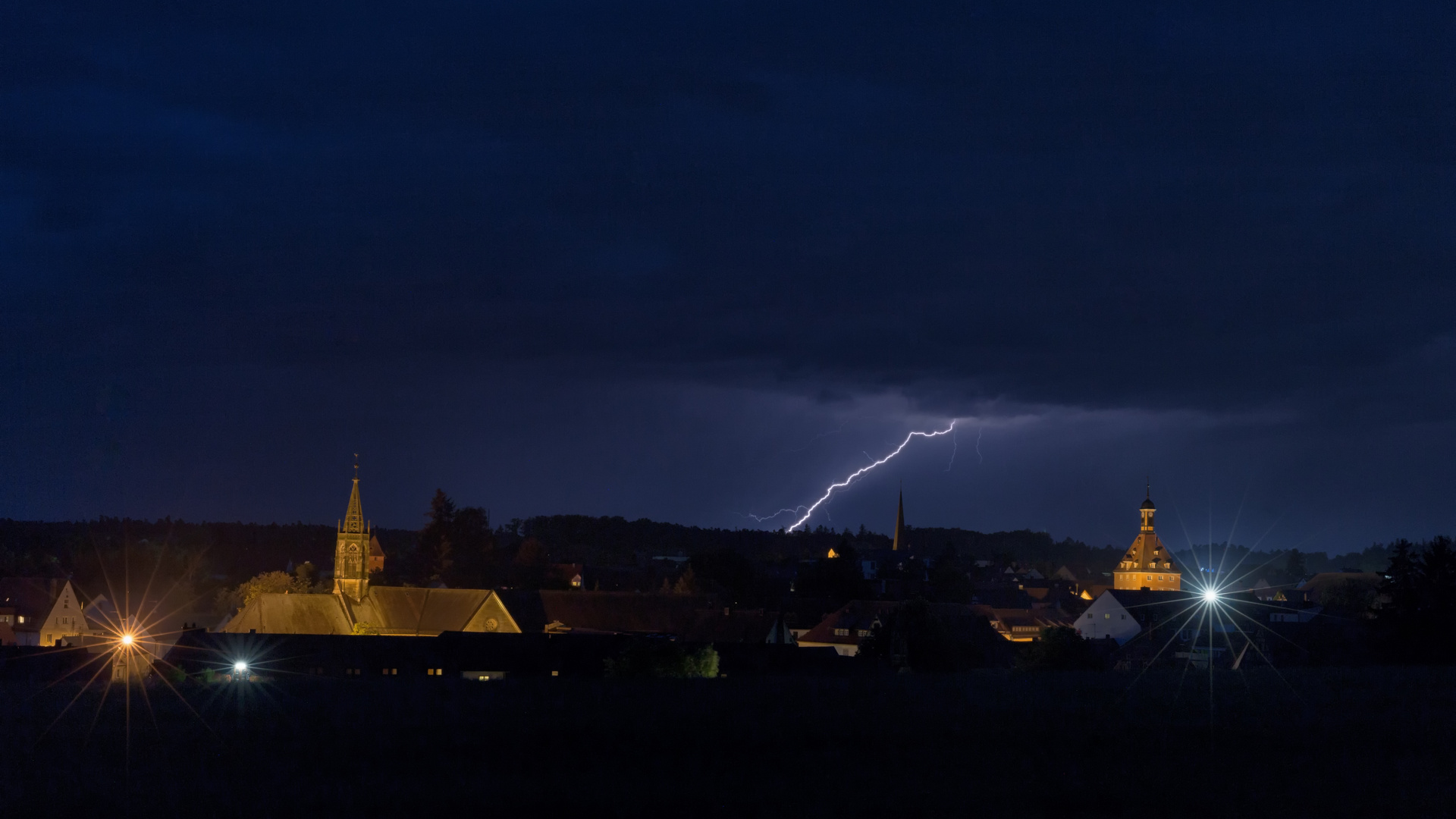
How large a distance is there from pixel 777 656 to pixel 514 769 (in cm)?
3118

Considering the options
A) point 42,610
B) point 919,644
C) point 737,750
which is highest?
point 42,610

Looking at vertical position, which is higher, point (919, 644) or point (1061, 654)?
point (919, 644)

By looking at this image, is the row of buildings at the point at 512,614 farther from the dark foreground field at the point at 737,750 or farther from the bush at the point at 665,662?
the dark foreground field at the point at 737,750

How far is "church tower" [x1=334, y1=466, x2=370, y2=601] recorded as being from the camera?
84.2 m

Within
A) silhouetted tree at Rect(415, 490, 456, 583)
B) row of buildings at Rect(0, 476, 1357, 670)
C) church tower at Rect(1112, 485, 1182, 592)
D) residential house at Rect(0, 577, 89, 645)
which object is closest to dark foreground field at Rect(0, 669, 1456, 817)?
row of buildings at Rect(0, 476, 1357, 670)

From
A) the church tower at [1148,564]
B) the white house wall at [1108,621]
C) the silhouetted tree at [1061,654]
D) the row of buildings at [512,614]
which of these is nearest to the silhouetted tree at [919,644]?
the silhouetted tree at [1061,654]

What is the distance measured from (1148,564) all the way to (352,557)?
10061 cm

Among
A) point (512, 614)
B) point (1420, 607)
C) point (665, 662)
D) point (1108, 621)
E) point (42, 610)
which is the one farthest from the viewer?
point (42, 610)

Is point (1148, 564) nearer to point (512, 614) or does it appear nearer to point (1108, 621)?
point (1108, 621)

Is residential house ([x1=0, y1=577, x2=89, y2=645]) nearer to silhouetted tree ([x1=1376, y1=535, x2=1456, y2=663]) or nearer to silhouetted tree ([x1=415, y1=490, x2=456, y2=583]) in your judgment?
silhouetted tree ([x1=415, y1=490, x2=456, y2=583])

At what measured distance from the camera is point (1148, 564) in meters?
154

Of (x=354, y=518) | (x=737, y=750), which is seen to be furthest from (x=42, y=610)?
(x=737, y=750)

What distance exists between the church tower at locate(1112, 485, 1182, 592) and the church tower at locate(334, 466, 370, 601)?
95.9 metres

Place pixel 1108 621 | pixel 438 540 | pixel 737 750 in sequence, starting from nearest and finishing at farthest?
pixel 737 750 → pixel 1108 621 → pixel 438 540
